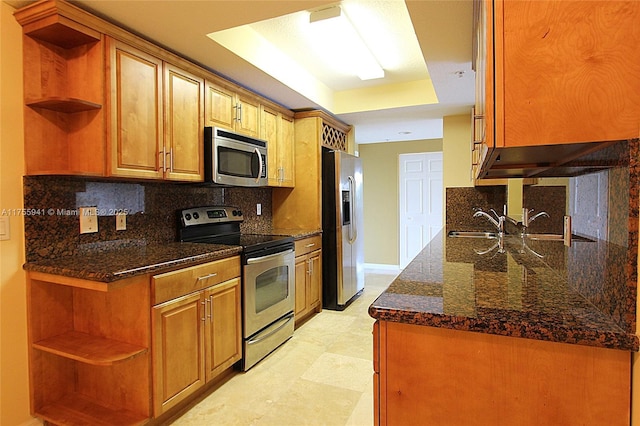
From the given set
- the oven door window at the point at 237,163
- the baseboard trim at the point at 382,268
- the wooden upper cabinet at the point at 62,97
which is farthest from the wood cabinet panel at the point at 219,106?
the baseboard trim at the point at 382,268

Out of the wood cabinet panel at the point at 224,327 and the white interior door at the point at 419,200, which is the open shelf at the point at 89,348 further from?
the white interior door at the point at 419,200

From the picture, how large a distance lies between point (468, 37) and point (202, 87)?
1.78 meters

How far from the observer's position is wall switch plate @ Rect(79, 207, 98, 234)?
2.05 meters

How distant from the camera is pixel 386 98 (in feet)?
12.2

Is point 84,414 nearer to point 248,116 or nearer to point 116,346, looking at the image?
point 116,346

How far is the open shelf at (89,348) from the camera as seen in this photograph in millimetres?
1692

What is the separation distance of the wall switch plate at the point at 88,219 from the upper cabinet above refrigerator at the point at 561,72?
213 cm

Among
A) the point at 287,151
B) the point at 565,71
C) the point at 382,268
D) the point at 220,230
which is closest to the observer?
the point at 565,71

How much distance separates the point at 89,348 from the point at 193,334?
50 cm

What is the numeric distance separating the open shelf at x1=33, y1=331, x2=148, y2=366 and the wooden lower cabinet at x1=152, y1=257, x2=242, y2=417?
0.46 ft

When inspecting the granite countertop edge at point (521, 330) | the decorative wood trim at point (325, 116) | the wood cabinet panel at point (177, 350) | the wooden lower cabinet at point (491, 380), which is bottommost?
the wood cabinet panel at point (177, 350)

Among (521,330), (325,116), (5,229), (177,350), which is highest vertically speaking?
(325,116)

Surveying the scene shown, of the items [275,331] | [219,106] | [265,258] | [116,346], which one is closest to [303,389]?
[275,331]

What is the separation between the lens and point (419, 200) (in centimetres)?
604
